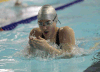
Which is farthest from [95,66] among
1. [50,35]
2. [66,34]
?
[50,35]

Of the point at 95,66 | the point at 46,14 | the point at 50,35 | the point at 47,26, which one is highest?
the point at 46,14

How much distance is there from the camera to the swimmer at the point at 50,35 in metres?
2.32

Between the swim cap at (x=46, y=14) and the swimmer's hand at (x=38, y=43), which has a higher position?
the swim cap at (x=46, y=14)

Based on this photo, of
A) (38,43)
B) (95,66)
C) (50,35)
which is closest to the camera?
(38,43)

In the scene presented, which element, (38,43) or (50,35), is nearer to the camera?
(38,43)

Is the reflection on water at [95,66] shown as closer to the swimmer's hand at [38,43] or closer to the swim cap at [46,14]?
the swimmer's hand at [38,43]

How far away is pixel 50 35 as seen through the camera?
2.54 m

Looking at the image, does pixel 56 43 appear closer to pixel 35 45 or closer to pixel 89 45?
pixel 35 45

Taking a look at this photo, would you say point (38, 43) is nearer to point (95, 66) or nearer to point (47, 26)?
point (47, 26)

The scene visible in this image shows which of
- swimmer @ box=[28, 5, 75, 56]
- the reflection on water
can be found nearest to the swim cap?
swimmer @ box=[28, 5, 75, 56]

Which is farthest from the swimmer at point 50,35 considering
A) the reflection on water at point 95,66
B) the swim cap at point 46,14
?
the reflection on water at point 95,66

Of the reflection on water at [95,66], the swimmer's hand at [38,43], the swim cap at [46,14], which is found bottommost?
the reflection on water at [95,66]

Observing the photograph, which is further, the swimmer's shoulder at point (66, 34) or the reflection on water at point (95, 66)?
the swimmer's shoulder at point (66, 34)

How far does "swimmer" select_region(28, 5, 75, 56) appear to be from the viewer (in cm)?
232
